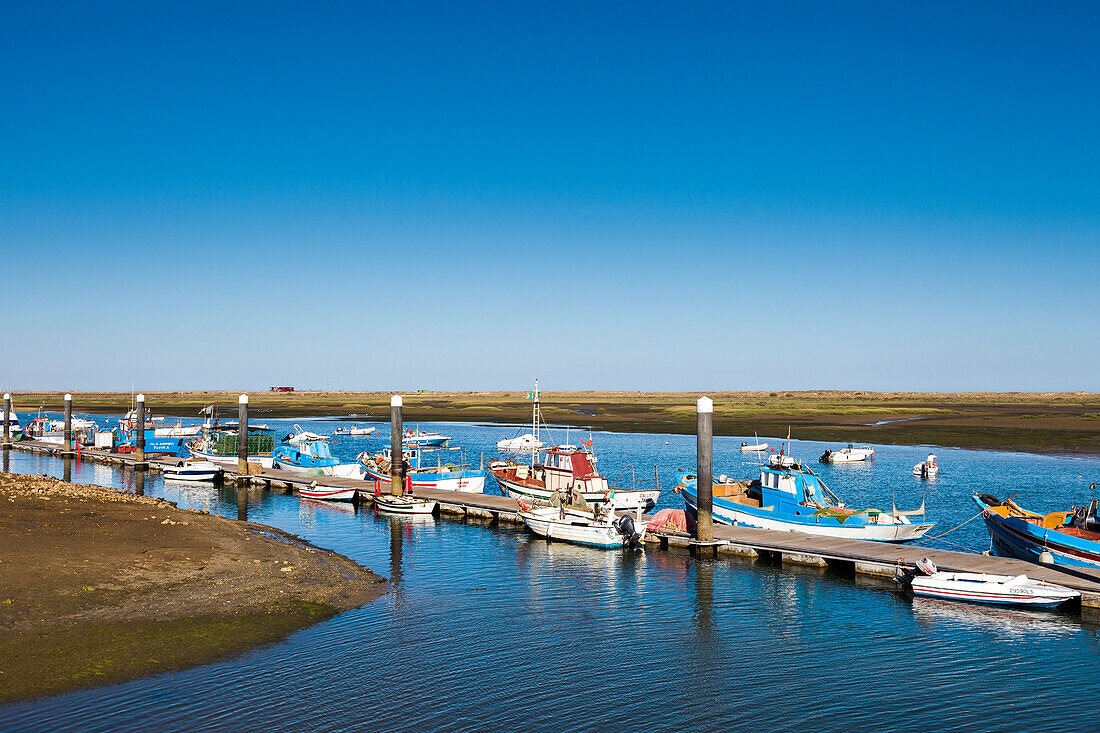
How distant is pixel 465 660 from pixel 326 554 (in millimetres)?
14876

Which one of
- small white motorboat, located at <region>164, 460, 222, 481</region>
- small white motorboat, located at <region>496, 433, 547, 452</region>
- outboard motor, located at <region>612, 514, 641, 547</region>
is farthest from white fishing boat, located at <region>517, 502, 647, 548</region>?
small white motorboat, located at <region>496, 433, 547, 452</region>

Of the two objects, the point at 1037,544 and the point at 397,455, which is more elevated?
the point at 397,455

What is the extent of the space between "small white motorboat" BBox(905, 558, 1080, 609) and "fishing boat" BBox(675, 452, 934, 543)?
6892 millimetres

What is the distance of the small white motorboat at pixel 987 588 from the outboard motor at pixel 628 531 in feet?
39.4

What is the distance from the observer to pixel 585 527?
38.6 m

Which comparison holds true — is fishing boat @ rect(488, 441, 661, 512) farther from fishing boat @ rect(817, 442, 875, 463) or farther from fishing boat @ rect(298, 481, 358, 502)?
fishing boat @ rect(817, 442, 875, 463)

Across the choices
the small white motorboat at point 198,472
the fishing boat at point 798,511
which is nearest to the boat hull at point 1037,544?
the fishing boat at point 798,511

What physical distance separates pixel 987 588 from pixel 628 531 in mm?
14788

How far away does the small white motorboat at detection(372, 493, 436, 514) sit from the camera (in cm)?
4631

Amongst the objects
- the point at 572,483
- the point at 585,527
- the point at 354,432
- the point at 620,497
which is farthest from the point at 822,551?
the point at 354,432

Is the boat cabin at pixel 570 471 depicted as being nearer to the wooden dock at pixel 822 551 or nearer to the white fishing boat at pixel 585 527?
the wooden dock at pixel 822 551

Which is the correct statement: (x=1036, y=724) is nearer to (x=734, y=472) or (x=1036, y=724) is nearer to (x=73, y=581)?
(x=73, y=581)

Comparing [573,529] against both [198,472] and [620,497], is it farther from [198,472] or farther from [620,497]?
[198,472]

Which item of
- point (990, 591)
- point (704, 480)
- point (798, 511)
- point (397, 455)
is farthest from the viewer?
point (397, 455)
